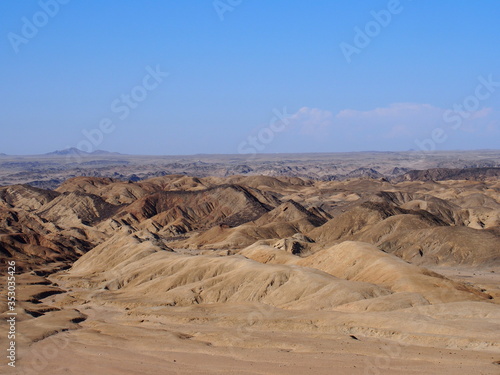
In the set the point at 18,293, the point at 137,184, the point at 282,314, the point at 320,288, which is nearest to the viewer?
the point at 282,314

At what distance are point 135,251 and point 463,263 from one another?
43.0 metres

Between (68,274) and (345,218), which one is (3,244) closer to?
(68,274)

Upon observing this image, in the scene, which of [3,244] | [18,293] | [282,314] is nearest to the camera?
[282,314]

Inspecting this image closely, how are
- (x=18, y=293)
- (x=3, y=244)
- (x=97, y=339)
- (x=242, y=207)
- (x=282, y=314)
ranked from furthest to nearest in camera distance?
(x=242, y=207) < (x=3, y=244) < (x=18, y=293) < (x=282, y=314) < (x=97, y=339)

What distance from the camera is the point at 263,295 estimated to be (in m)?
59.0

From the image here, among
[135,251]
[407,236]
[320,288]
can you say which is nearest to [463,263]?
[407,236]

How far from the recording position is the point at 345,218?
10950 cm

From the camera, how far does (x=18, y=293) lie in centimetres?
6838

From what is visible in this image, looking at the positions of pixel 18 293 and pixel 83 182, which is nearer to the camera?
pixel 18 293

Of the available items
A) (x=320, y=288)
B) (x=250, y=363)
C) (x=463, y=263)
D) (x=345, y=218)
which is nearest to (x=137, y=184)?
(x=345, y=218)

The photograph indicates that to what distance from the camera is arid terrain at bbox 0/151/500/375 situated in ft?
127

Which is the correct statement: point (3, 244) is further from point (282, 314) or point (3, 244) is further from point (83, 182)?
point (83, 182)

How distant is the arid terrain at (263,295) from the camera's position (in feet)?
127

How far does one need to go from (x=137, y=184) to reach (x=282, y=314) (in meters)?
129
